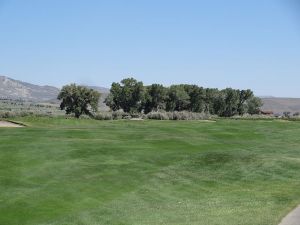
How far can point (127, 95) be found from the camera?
8050 cm

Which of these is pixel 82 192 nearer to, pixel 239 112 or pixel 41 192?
pixel 41 192

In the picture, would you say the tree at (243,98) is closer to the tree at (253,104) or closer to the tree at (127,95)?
the tree at (253,104)

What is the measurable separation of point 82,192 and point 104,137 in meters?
15.5

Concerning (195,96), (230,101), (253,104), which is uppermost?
(195,96)

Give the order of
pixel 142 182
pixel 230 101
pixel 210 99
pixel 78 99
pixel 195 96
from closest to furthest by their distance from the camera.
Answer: pixel 142 182 < pixel 78 99 < pixel 195 96 < pixel 210 99 < pixel 230 101

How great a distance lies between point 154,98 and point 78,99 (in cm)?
1471

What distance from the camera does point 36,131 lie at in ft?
113

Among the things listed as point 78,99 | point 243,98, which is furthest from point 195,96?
point 78,99

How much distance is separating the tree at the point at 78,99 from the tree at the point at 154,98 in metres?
10.8

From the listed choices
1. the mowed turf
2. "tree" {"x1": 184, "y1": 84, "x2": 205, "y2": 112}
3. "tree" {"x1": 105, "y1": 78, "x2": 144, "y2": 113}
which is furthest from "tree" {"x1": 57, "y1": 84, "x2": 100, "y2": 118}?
the mowed turf

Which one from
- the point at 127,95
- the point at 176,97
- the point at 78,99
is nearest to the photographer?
the point at 78,99

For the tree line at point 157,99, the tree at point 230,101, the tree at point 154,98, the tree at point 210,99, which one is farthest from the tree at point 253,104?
the tree at point 154,98

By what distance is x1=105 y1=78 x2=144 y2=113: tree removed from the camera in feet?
264

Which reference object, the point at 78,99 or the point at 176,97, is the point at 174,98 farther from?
the point at 78,99
